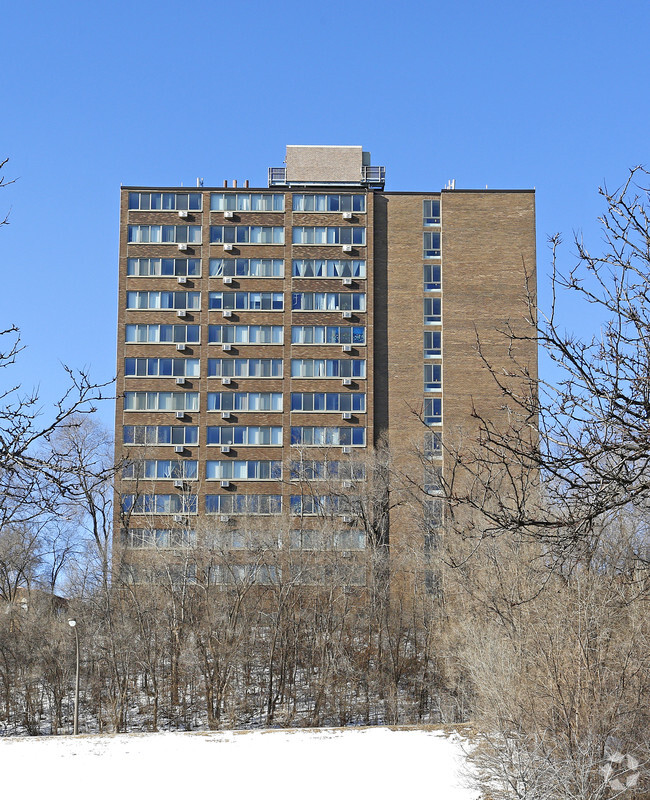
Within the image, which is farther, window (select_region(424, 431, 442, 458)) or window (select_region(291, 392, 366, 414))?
window (select_region(291, 392, 366, 414))

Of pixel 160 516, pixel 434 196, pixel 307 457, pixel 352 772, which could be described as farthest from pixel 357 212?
pixel 352 772

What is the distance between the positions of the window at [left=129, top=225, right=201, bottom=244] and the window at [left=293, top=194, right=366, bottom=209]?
8208 mm

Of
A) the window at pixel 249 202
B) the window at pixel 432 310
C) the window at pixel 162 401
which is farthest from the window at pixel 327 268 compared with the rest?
the window at pixel 162 401

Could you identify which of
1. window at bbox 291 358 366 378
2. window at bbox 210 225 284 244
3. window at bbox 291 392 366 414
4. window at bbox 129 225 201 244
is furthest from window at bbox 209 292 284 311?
window at bbox 291 392 366 414

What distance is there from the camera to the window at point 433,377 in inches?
3187

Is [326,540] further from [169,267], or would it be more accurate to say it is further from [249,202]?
[249,202]

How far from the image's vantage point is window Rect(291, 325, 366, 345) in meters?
81.5

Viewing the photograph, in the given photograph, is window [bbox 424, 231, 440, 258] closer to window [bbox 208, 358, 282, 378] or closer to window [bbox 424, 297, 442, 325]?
window [bbox 424, 297, 442, 325]

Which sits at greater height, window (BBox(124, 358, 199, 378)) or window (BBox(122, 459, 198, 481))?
window (BBox(124, 358, 199, 378))

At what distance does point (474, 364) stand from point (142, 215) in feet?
93.3

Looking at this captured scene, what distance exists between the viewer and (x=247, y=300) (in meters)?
82.2

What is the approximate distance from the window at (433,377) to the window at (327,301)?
292 inches

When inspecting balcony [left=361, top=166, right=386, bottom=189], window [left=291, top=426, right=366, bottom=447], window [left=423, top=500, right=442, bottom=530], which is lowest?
window [left=423, top=500, right=442, bottom=530]

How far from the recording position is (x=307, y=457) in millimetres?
77562
